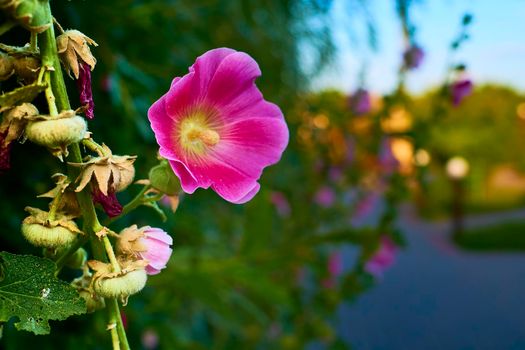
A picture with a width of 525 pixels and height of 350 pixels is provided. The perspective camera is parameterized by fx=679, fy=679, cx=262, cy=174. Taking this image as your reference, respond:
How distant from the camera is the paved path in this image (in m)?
4.54

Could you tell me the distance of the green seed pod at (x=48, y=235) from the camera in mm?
214

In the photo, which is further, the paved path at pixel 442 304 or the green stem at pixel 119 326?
the paved path at pixel 442 304

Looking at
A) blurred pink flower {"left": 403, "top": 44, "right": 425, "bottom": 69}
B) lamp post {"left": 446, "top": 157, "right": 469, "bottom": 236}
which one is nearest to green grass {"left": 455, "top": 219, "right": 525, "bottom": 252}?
lamp post {"left": 446, "top": 157, "right": 469, "bottom": 236}

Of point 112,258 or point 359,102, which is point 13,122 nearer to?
point 112,258

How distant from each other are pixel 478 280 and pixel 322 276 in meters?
5.17

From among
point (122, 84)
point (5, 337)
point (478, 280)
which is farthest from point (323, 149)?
point (478, 280)

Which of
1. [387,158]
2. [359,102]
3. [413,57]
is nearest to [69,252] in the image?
[413,57]

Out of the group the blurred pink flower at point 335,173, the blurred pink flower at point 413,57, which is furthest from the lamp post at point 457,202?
the blurred pink flower at point 413,57

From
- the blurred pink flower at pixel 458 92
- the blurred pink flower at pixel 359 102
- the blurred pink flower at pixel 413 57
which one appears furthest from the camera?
the blurred pink flower at pixel 359 102

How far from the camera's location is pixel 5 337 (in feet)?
1.39

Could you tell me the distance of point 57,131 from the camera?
0.19 m

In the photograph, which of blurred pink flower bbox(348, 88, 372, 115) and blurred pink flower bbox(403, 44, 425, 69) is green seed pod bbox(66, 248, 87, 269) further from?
blurred pink flower bbox(348, 88, 372, 115)

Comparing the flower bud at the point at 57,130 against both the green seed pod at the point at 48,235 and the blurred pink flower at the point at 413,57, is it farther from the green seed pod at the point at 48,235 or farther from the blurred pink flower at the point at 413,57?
the blurred pink flower at the point at 413,57

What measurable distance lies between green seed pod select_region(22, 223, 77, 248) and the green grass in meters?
7.04
